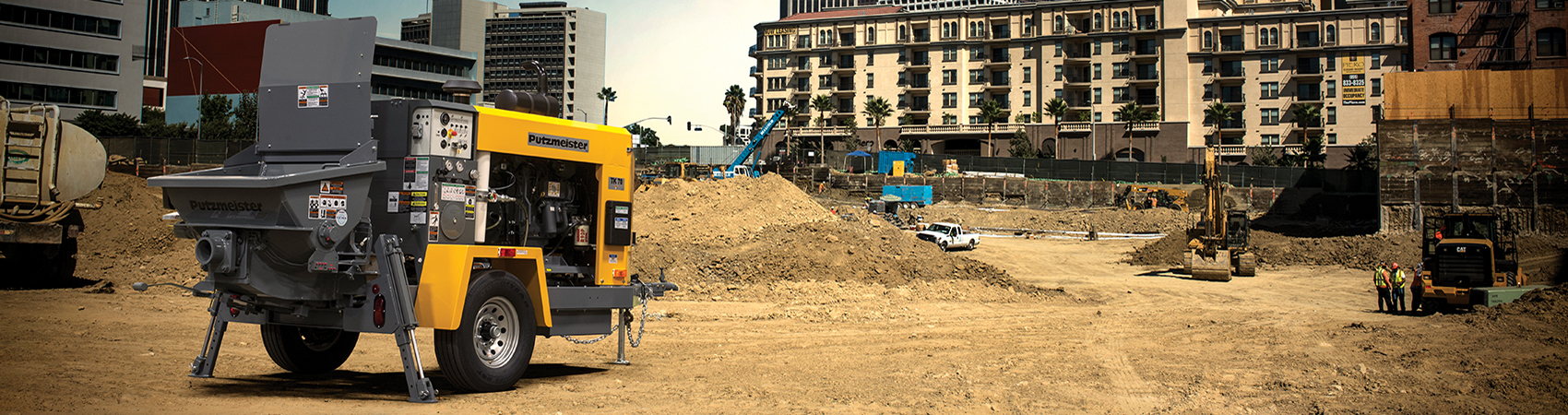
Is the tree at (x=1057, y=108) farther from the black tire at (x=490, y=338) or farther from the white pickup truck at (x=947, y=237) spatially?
the black tire at (x=490, y=338)

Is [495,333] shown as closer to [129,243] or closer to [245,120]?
[129,243]

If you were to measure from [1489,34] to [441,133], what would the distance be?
6537cm

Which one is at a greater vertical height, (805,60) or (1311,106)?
(805,60)

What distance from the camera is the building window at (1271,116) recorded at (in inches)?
3659

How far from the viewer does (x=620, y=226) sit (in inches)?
420

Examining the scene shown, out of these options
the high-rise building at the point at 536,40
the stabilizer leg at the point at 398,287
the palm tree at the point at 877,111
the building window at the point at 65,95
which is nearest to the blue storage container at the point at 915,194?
the palm tree at the point at 877,111

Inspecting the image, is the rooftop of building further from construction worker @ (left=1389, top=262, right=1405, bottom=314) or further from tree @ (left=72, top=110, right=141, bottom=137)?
construction worker @ (left=1389, top=262, right=1405, bottom=314)

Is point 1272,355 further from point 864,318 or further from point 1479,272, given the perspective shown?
Answer: point 1479,272

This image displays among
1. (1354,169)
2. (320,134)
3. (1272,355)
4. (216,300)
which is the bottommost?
(1272,355)

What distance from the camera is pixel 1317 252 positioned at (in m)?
40.8

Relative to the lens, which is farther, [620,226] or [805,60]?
[805,60]

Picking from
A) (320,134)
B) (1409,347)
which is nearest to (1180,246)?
(1409,347)

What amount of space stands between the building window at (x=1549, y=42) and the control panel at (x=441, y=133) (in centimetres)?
6442

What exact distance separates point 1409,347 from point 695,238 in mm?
17534
